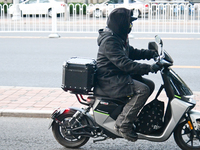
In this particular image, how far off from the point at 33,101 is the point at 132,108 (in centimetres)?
269

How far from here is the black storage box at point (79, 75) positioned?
458 cm

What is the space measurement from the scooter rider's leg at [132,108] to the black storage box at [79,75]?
1.52ft

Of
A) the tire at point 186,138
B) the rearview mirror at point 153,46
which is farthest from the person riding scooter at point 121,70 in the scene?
the tire at point 186,138

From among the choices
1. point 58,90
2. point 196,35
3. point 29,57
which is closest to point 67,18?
point 196,35

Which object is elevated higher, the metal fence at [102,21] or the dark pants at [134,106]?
the metal fence at [102,21]

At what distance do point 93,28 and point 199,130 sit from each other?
42.1 ft

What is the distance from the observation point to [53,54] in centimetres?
1172

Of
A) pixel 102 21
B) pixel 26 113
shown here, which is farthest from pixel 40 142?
pixel 102 21

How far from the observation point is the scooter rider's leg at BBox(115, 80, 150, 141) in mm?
4555

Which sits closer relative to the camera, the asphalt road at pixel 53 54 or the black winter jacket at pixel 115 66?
the black winter jacket at pixel 115 66

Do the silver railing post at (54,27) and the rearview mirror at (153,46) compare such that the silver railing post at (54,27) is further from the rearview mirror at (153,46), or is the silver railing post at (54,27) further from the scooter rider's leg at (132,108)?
the scooter rider's leg at (132,108)

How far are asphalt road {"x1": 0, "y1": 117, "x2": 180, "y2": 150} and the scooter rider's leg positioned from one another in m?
0.52

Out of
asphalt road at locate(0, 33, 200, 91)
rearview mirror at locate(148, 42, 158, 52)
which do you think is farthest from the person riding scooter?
asphalt road at locate(0, 33, 200, 91)

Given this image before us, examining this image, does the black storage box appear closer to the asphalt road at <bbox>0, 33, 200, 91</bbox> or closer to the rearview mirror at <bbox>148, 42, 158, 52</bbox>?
the rearview mirror at <bbox>148, 42, 158, 52</bbox>
